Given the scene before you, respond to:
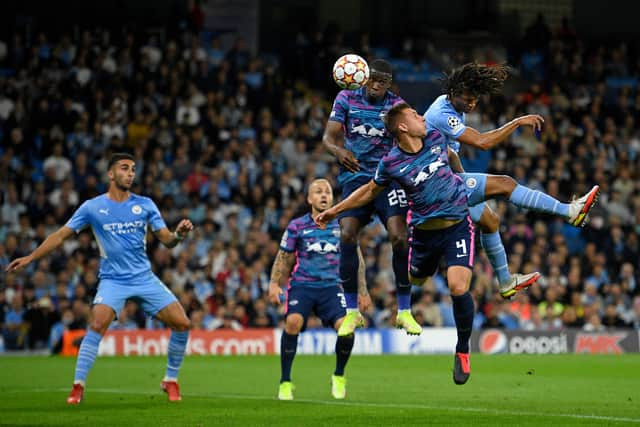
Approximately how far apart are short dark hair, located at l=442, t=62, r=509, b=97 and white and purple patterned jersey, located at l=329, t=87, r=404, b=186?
3.33ft

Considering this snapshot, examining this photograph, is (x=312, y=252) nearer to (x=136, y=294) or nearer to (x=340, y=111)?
(x=136, y=294)

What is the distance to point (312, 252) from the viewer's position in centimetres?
1476

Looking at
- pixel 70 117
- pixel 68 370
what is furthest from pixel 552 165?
pixel 68 370

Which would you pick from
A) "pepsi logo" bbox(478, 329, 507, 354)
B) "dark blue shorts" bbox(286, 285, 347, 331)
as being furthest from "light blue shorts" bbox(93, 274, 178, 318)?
"pepsi logo" bbox(478, 329, 507, 354)

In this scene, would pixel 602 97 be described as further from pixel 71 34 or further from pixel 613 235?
pixel 71 34

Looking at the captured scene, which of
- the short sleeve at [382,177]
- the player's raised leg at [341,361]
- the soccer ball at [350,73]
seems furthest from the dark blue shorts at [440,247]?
the player's raised leg at [341,361]

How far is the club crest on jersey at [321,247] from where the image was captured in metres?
14.8

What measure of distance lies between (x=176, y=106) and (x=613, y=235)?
10.2 meters

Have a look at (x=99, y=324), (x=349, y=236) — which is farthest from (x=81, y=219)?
(x=349, y=236)

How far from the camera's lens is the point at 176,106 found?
87.4 feet

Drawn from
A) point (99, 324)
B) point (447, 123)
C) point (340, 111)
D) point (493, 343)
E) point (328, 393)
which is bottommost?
point (328, 393)

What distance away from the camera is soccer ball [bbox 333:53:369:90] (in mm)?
12102

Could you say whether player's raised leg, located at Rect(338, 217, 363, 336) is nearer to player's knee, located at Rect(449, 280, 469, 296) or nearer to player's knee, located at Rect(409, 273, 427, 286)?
player's knee, located at Rect(409, 273, 427, 286)

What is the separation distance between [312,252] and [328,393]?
1767 mm
